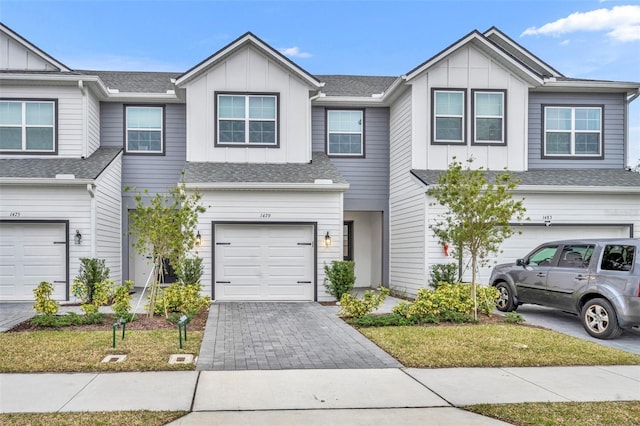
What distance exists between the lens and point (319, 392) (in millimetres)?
5773

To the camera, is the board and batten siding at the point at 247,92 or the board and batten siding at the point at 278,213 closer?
the board and batten siding at the point at 278,213

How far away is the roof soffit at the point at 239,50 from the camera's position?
1515 centimetres

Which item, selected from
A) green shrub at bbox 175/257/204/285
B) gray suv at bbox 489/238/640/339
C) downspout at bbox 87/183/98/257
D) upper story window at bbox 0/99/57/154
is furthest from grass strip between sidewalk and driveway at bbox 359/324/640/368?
upper story window at bbox 0/99/57/154

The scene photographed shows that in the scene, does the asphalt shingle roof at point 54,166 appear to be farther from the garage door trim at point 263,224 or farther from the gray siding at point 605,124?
the gray siding at point 605,124

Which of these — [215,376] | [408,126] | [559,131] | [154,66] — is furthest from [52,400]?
[154,66]

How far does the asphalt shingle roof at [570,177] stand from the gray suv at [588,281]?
371cm

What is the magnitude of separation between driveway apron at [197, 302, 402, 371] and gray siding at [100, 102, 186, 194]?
5.90 meters

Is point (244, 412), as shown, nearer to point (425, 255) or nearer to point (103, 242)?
point (425, 255)

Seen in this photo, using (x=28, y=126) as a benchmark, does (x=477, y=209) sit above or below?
below

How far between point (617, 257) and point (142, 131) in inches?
541

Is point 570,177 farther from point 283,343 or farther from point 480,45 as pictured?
point 283,343

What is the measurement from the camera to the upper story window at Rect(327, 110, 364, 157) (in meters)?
17.2

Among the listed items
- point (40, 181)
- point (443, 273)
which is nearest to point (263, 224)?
point (443, 273)

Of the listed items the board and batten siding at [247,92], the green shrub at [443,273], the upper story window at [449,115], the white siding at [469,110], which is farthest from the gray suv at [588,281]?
the board and batten siding at [247,92]
